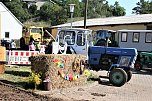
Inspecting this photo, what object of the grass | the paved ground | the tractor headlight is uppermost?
the tractor headlight

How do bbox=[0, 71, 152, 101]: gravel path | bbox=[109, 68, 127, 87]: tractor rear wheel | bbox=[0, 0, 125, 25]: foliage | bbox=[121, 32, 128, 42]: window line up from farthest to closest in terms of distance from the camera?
bbox=[0, 0, 125, 25]: foliage, bbox=[121, 32, 128, 42]: window, bbox=[109, 68, 127, 87]: tractor rear wheel, bbox=[0, 71, 152, 101]: gravel path

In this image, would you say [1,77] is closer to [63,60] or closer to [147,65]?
[63,60]

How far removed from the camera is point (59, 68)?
1438 centimetres

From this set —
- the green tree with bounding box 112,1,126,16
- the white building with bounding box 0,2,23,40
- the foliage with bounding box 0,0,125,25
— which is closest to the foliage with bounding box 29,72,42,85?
the white building with bounding box 0,2,23,40

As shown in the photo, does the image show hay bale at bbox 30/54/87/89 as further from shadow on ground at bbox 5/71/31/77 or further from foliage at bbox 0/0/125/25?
foliage at bbox 0/0/125/25

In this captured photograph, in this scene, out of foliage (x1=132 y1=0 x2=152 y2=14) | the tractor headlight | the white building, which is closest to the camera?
the tractor headlight

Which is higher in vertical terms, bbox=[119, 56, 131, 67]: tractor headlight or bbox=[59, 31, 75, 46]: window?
bbox=[59, 31, 75, 46]: window

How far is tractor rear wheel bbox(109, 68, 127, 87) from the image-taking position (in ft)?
Result: 54.9

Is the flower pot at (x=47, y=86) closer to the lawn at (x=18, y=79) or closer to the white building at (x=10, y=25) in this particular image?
the lawn at (x=18, y=79)

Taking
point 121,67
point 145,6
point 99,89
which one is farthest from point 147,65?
point 145,6

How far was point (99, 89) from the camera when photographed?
49.9ft

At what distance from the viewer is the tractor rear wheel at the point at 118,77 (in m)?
16.7

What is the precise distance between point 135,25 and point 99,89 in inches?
948

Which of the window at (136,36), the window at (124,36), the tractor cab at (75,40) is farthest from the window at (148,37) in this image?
the tractor cab at (75,40)
